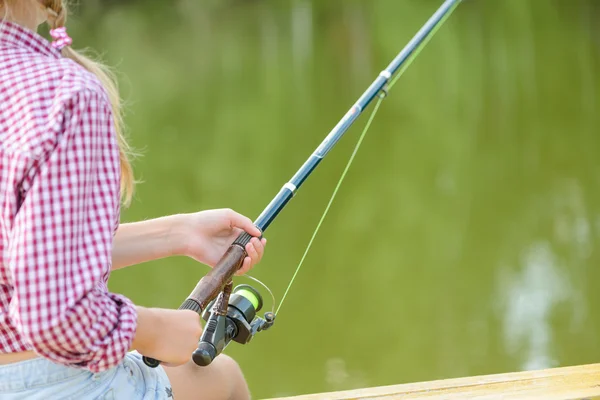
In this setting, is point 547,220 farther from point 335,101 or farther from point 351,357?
point 335,101

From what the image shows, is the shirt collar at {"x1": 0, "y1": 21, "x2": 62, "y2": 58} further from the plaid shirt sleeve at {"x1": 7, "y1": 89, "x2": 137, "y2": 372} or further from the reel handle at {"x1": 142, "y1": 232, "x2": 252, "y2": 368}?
the reel handle at {"x1": 142, "y1": 232, "x2": 252, "y2": 368}

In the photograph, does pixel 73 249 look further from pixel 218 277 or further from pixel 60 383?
pixel 218 277

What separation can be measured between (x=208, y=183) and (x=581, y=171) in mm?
2207

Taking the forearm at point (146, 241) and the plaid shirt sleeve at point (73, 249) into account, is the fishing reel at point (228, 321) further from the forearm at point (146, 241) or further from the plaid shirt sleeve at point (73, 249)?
the plaid shirt sleeve at point (73, 249)

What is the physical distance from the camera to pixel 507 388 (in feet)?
4.87

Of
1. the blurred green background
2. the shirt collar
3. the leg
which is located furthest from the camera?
the blurred green background

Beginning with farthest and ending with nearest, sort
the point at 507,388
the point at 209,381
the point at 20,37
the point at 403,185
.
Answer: the point at 403,185
the point at 507,388
the point at 209,381
the point at 20,37

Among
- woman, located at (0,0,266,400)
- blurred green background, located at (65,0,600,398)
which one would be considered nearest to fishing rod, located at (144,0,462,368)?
woman, located at (0,0,266,400)

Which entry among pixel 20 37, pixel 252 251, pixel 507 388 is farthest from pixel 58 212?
pixel 507 388

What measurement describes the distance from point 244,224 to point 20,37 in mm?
478

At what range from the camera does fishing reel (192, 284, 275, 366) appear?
1148 millimetres

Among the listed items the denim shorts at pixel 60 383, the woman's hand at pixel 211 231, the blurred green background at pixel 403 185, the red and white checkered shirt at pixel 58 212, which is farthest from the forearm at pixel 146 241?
the blurred green background at pixel 403 185

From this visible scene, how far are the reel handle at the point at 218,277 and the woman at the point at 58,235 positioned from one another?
0.13m

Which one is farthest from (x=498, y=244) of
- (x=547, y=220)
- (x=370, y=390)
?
(x=370, y=390)
